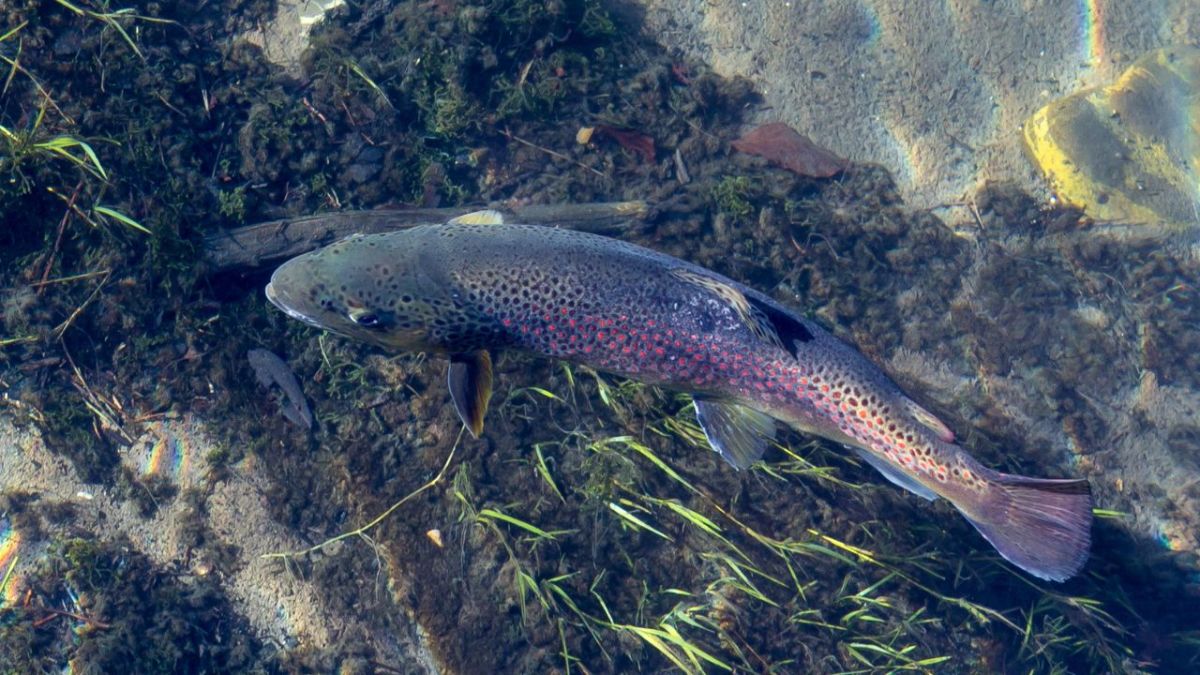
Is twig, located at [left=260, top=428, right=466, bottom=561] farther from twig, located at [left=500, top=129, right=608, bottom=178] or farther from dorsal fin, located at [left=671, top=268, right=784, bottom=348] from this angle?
twig, located at [left=500, top=129, right=608, bottom=178]

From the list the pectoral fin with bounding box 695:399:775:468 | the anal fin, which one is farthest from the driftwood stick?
the anal fin

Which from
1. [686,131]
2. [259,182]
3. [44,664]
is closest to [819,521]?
[686,131]

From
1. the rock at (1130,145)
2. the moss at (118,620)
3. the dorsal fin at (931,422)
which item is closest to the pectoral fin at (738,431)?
the dorsal fin at (931,422)

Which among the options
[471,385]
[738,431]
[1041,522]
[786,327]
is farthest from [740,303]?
[1041,522]

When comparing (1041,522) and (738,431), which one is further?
(738,431)

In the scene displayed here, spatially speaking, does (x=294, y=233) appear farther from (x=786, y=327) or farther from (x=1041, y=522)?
(x=1041, y=522)

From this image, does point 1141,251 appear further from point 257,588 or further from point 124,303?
point 124,303
